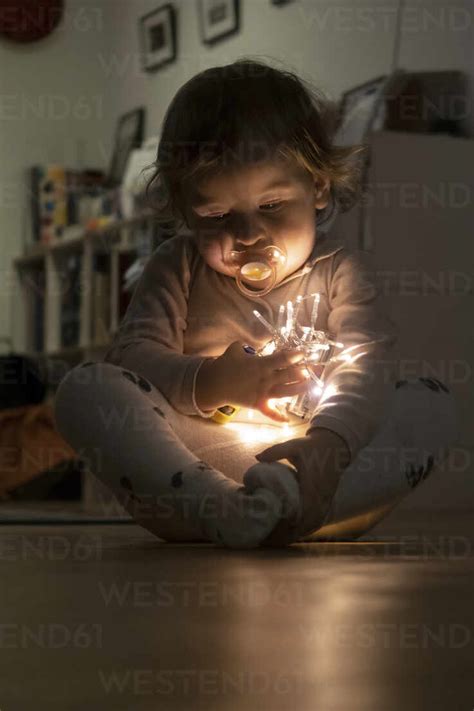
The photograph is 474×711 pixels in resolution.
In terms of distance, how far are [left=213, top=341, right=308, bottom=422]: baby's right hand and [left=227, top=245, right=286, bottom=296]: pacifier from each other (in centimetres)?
12

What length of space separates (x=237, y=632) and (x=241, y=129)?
0.79m

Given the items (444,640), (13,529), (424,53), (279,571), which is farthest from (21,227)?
(444,640)

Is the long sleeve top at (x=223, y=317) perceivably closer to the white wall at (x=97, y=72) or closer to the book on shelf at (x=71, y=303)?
the white wall at (x=97, y=72)

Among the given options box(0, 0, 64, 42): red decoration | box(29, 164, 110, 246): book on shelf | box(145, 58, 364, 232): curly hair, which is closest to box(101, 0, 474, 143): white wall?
box(29, 164, 110, 246): book on shelf

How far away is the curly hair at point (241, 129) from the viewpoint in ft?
4.13

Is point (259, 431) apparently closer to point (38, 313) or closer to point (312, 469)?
point (312, 469)

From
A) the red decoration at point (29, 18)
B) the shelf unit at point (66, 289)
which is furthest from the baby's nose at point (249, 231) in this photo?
the red decoration at point (29, 18)

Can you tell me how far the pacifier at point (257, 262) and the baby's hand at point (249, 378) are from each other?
0.12 meters

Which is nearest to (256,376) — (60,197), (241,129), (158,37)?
(241,129)

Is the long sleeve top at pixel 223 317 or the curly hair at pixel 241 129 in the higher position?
the curly hair at pixel 241 129

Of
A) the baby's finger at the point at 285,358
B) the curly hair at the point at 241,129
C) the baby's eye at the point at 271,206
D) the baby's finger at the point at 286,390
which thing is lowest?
the baby's finger at the point at 286,390

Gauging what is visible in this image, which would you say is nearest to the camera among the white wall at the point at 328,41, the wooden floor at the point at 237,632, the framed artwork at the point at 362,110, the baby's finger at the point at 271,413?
the wooden floor at the point at 237,632

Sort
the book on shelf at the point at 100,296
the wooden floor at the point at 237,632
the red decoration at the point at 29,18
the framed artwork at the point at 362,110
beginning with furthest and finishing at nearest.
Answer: the red decoration at the point at 29,18 < the book on shelf at the point at 100,296 < the framed artwork at the point at 362,110 < the wooden floor at the point at 237,632

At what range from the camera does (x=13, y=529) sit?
5.28 feet
